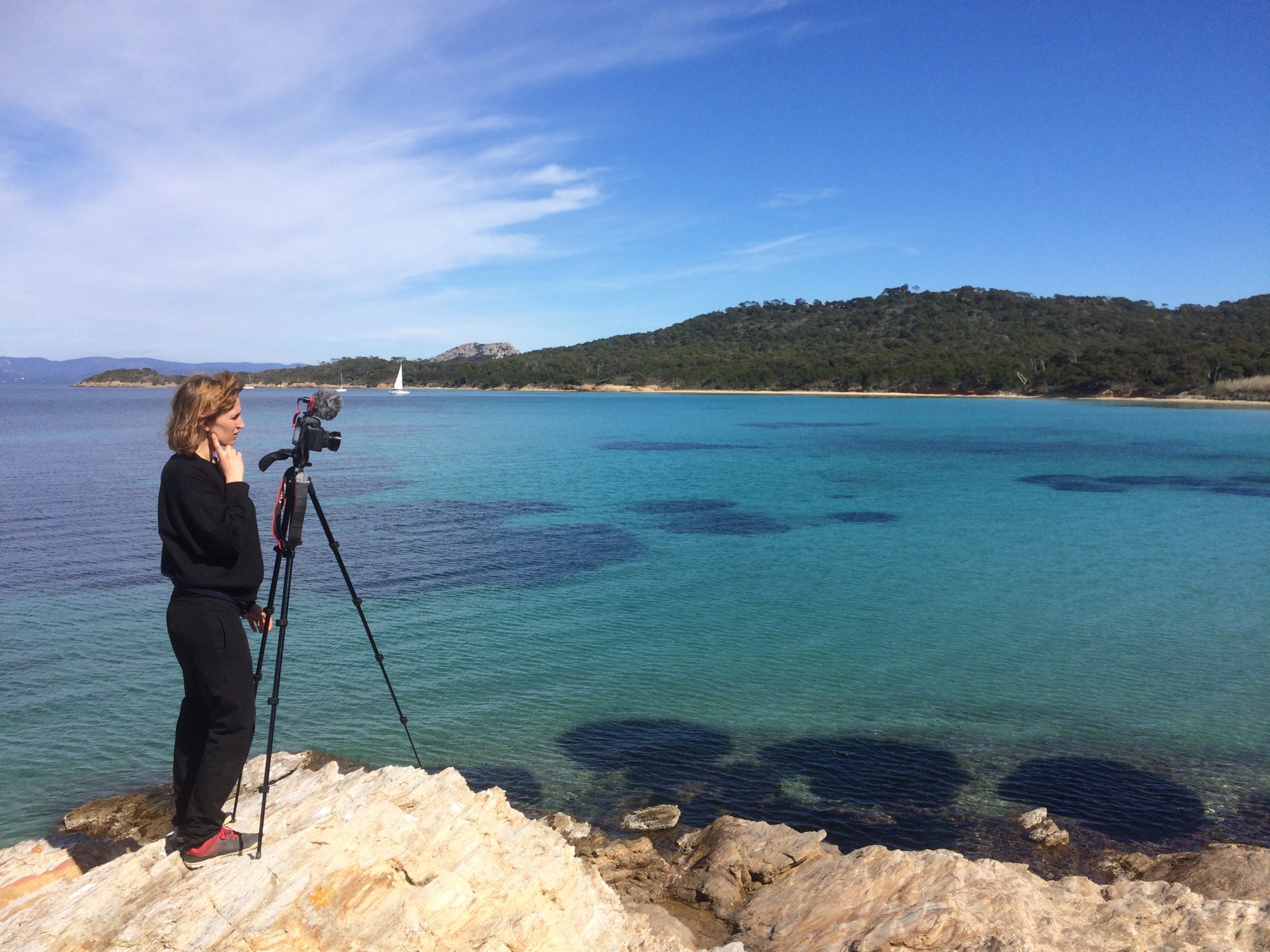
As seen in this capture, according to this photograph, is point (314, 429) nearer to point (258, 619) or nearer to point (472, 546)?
point (258, 619)

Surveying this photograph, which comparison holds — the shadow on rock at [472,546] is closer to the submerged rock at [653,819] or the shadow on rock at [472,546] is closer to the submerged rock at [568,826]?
the submerged rock at [568,826]

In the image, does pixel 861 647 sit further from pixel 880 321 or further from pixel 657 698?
pixel 880 321

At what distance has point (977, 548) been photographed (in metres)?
19.3

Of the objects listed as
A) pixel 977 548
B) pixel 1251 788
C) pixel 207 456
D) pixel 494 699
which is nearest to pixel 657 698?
pixel 494 699

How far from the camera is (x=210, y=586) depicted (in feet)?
12.4

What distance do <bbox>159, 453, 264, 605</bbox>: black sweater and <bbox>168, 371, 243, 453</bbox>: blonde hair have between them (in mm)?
72

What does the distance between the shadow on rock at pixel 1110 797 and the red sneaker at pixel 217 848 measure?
264 inches

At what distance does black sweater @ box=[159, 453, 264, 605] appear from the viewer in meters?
3.68

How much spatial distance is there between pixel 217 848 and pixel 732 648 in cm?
889

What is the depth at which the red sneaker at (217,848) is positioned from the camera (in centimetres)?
374

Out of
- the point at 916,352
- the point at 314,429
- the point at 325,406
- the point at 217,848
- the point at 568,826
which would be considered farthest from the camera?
the point at 916,352

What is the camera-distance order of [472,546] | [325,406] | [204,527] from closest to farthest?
[204,527] < [325,406] < [472,546]

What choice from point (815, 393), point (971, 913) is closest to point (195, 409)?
point (971, 913)

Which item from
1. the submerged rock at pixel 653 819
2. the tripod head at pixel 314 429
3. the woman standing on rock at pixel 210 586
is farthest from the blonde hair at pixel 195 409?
the submerged rock at pixel 653 819
